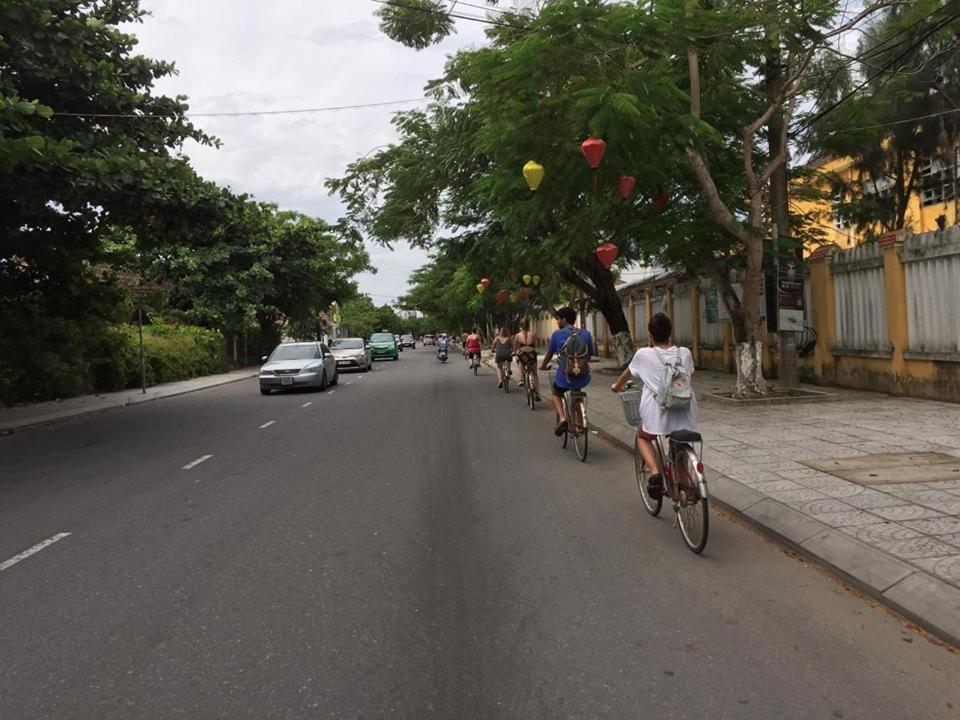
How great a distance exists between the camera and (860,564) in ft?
15.5

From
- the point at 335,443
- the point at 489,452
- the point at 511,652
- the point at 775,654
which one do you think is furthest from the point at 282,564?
the point at 335,443

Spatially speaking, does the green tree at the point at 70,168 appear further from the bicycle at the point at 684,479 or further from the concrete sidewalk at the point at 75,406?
the bicycle at the point at 684,479

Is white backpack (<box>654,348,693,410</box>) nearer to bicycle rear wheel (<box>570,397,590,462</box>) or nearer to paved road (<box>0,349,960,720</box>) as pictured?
paved road (<box>0,349,960,720</box>)

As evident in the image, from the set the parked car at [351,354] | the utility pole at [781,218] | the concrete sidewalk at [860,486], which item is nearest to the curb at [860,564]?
the concrete sidewalk at [860,486]

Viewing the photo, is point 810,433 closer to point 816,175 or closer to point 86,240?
point 816,175

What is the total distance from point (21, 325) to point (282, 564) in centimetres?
1341

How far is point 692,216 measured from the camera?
44.2 feet

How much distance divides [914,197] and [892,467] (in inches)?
934

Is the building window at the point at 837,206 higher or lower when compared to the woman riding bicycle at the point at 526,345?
higher

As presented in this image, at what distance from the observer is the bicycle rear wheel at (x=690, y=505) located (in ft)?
17.0

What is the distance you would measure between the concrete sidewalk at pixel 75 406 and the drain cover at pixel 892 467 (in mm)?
13279

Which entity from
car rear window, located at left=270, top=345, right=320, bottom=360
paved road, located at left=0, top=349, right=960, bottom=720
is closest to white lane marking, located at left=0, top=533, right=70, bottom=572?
paved road, located at left=0, top=349, right=960, bottom=720

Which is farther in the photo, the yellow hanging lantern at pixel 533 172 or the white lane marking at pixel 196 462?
the yellow hanging lantern at pixel 533 172

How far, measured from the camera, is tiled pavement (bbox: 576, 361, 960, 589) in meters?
5.12
